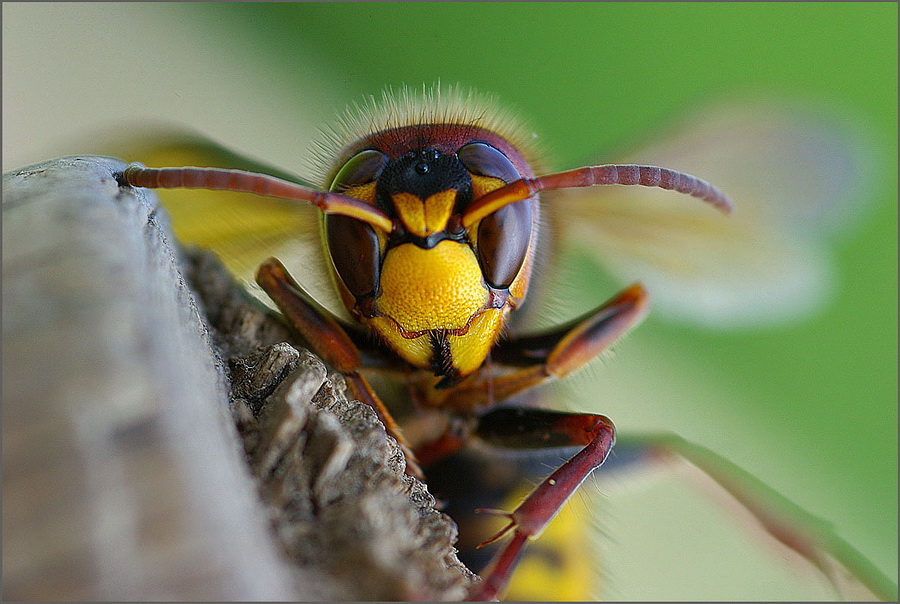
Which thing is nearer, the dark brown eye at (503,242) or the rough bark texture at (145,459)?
the rough bark texture at (145,459)

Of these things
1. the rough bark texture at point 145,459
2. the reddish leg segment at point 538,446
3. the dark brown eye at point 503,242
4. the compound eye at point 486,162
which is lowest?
the reddish leg segment at point 538,446

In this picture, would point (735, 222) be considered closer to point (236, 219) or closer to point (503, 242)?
point (503, 242)

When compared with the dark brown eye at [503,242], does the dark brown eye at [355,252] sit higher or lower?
lower

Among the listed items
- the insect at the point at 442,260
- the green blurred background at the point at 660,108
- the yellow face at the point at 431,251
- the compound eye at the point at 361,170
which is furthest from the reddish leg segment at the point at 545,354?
the green blurred background at the point at 660,108

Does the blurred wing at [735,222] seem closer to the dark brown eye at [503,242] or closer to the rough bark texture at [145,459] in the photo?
the dark brown eye at [503,242]

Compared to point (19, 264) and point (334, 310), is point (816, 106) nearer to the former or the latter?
point (334, 310)

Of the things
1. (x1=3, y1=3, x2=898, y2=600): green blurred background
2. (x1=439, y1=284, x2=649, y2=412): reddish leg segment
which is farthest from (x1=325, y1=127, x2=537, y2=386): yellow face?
(x1=3, y1=3, x2=898, y2=600): green blurred background

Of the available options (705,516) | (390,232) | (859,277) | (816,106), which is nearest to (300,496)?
(390,232)
